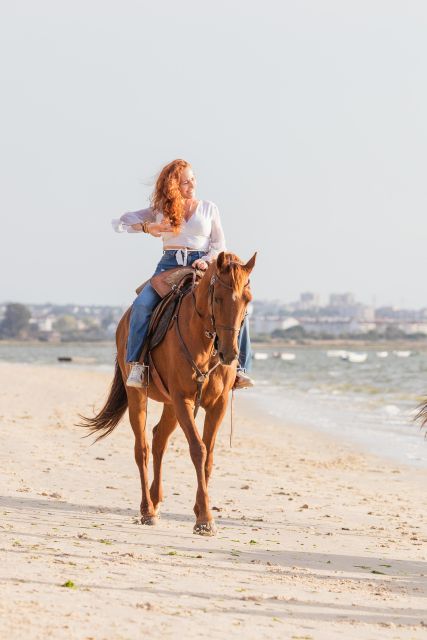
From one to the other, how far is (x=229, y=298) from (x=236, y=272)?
202 millimetres

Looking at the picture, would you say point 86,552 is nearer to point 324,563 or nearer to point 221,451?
point 324,563

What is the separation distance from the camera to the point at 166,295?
9.62 metres

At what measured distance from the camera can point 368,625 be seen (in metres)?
6.01

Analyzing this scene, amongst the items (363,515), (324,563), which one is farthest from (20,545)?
(363,515)

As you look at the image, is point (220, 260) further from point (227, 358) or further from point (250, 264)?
point (227, 358)

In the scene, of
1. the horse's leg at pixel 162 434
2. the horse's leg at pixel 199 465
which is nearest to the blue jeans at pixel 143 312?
the horse's leg at pixel 162 434

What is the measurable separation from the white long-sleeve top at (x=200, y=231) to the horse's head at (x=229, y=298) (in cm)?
108

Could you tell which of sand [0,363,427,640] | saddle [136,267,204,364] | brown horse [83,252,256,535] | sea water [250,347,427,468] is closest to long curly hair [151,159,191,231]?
saddle [136,267,204,364]

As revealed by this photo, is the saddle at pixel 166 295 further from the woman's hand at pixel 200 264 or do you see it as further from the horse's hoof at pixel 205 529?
the horse's hoof at pixel 205 529

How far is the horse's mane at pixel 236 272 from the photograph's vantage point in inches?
328

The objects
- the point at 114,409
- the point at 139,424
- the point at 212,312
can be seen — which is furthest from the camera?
the point at 114,409

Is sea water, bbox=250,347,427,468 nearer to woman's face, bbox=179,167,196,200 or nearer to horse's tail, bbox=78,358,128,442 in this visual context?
horse's tail, bbox=78,358,128,442

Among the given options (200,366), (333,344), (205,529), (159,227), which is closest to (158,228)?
(159,227)

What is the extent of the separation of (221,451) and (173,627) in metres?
11.2
